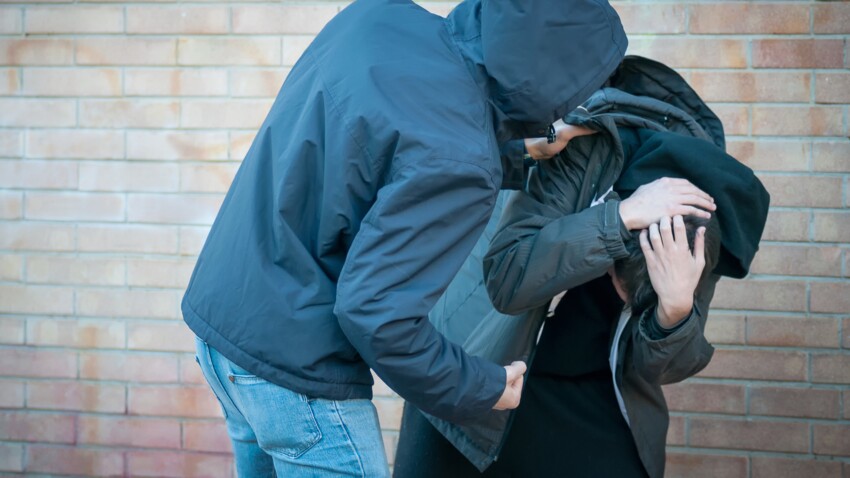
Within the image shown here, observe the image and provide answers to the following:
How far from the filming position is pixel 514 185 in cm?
245

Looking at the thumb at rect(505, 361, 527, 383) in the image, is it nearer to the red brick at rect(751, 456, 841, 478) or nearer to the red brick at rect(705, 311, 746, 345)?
the red brick at rect(705, 311, 746, 345)

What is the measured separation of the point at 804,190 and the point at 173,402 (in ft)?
9.19

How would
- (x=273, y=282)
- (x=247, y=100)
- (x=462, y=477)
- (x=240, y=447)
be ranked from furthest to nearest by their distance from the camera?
(x=247, y=100) < (x=462, y=477) < (x=240, y=447) < (x=273, y=282)

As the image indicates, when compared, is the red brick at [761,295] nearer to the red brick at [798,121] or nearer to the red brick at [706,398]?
the red brick at [706,398]

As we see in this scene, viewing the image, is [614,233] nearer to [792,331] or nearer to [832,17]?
[792,331]

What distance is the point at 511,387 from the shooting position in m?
2.19

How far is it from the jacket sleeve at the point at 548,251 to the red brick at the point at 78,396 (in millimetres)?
2484

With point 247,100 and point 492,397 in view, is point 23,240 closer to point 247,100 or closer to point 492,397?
point 247,100

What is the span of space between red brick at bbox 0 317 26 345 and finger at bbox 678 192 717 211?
3.17 m

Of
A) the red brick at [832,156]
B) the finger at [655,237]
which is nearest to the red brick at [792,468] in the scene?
the red brick at [832,156]

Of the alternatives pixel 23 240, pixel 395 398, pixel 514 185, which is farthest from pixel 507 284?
pixel 23 240

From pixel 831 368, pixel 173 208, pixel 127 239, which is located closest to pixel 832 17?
pixel 831 368

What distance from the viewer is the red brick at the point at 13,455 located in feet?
14.6

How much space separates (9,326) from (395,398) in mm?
1760
